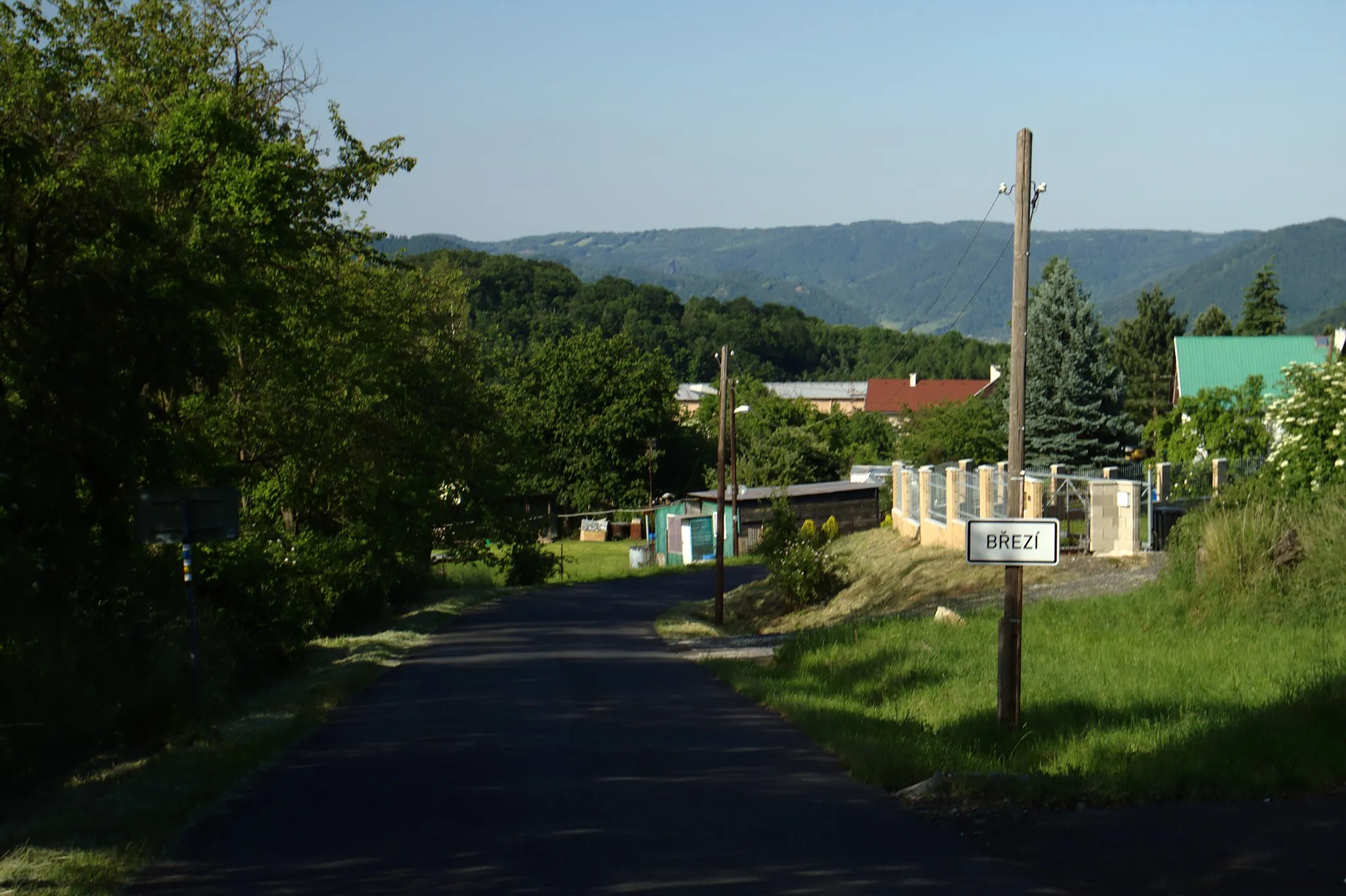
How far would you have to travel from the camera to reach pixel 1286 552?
17.1 metres

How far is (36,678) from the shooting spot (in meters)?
14.1

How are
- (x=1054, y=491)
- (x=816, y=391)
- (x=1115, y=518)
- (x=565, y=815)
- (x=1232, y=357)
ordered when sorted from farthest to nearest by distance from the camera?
(x=816, y=391)
(x=1232, y=357)
(x=1054, y=491)
(x=1115, y=518)
(x=565, y=815)

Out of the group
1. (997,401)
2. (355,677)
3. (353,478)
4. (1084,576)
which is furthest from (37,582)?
(997,401)

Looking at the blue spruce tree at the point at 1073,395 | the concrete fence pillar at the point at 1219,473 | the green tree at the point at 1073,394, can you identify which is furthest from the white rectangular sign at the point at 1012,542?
the blue spruce tree at the point at 1073,395

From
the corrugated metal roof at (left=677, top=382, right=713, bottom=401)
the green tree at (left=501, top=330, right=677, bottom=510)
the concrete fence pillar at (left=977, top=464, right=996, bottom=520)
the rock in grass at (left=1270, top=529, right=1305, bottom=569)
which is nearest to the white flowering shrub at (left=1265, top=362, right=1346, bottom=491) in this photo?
the rock in grass at (left=1270, top=529, right=1305, bottom=569)

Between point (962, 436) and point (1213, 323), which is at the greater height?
point (1213, 323)

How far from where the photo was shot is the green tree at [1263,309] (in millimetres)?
81500

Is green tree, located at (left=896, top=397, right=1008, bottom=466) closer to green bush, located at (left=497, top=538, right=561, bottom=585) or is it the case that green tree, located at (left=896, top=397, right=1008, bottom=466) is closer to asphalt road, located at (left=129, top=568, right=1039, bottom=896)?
green bush, located at (left=497, top=538, right=561, bottom=585)

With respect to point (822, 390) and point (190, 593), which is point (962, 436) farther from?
point (822, 390)

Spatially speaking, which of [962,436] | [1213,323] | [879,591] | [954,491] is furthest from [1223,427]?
Result: [1213,323]

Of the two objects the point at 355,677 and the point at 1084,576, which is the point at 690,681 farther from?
the point at 1084,576

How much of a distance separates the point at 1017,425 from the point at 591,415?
244 feet

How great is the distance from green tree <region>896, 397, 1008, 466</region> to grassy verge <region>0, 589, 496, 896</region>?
62816 millimetres

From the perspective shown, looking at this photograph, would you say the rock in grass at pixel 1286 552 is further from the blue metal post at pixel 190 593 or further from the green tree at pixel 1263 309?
the green tree at pixel 1263 309
